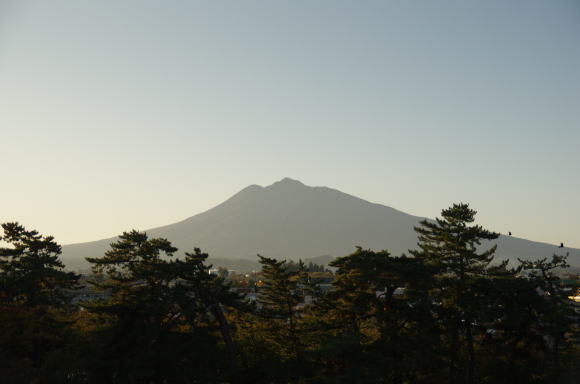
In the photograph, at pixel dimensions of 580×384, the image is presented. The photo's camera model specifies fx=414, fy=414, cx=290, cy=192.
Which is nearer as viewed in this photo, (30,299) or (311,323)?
(311,323)

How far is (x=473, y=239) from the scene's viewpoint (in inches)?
985

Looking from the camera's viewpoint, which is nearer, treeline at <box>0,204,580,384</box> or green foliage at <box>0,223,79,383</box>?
treeline at <box>0,204,580,384</box>

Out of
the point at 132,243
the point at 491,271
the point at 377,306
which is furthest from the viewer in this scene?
the point at 132,243

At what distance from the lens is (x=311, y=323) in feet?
76.6

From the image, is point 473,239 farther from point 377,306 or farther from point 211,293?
point 211,293

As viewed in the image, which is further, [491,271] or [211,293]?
[491,271]

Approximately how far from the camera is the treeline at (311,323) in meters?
18.8

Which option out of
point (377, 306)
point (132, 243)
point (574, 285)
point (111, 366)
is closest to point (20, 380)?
point (111, 366)

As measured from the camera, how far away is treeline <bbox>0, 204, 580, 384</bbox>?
1877 centimetres

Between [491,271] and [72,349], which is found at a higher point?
[491,271]

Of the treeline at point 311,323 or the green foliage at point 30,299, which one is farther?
the green foliage at point 30,299

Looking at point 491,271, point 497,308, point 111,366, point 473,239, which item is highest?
point 473,239

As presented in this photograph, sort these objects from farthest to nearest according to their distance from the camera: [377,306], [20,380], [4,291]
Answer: [4,291], [377,306], [20,380]

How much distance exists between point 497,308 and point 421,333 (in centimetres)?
573
